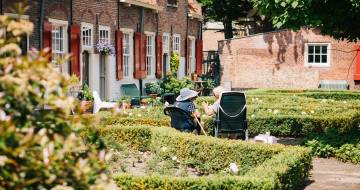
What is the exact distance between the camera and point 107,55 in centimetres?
2058

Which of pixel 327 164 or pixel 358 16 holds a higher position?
pixel 358 16

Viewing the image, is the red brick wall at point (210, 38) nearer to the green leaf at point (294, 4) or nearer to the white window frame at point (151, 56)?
the white window frame at point (151, 56)

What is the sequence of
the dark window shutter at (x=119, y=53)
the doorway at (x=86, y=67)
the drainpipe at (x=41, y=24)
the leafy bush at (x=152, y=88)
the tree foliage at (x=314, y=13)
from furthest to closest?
the leafy bush at (x=152, y=88) < the dark window shutter at (x=119, y=53) < the doorway at (x=86, y=67) < the drainpipe at (x=41, y=24) < the tree foliage at (x=314, y=13)

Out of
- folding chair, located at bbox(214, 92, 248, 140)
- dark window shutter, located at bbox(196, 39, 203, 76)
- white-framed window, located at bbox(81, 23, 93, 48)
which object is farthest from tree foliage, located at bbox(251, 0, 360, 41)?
dark window shutter, located at bbox(196, 39, 203, 76)

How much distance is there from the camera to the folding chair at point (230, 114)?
39.4ft

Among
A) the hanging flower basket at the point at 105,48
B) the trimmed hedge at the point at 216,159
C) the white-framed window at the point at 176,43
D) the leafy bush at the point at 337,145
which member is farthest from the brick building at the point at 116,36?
the leafy bush at the point at 337,145

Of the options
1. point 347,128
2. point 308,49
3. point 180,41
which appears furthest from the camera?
point 308,49

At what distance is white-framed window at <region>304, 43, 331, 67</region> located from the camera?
3203 centimetres

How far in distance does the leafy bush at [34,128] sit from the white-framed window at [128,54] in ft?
63.4

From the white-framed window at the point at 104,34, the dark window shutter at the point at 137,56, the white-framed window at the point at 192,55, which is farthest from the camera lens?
the white-framed window at the point at 192,55

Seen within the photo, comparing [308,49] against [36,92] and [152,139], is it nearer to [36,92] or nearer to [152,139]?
[152,139]

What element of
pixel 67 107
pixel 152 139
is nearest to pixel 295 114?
pixel 152 139

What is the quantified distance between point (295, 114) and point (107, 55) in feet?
25.4

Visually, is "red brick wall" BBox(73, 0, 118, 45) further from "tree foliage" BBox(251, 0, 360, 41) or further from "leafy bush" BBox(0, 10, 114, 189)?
"leafy bush" BBox(0, 10, 114, 189)
